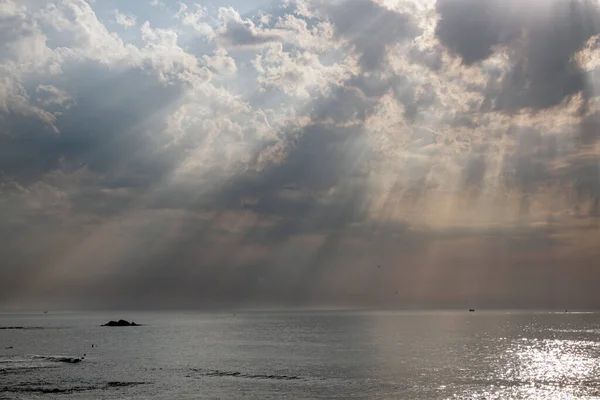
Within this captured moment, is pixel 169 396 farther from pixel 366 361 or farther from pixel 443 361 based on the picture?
pixel 443 361

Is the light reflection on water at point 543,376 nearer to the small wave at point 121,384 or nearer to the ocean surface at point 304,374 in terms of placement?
the ocean surface at point 304,374

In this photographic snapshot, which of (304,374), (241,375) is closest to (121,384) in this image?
(241,375)

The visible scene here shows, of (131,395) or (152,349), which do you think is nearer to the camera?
(131,395)

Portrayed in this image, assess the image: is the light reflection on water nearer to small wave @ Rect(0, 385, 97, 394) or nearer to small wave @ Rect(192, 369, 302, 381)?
small wave @ Rect(192, 369, 302, 381)

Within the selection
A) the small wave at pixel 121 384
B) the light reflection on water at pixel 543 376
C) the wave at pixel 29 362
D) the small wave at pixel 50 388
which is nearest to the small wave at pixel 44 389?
the small wave at pixel 50 388

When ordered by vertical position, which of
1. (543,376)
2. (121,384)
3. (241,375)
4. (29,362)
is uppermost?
(29,362)

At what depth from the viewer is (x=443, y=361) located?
127 m

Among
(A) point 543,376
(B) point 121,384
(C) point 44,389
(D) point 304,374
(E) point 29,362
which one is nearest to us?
(C) point 44,389

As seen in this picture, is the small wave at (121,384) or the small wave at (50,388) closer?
the small wave at (50,388)

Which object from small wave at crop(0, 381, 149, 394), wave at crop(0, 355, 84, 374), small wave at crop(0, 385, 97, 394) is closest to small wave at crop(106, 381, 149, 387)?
small wave at crop(0, 381, 149, 394)

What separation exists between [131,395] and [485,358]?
88.5m

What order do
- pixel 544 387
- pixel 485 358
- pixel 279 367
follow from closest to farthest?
1. pixel 544 387
2. pixel 279 367
3. pixel 485 358

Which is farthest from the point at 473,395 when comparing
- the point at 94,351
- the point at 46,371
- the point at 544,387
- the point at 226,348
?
the point at 94,351

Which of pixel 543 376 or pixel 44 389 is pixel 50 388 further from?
pixel 543 376
